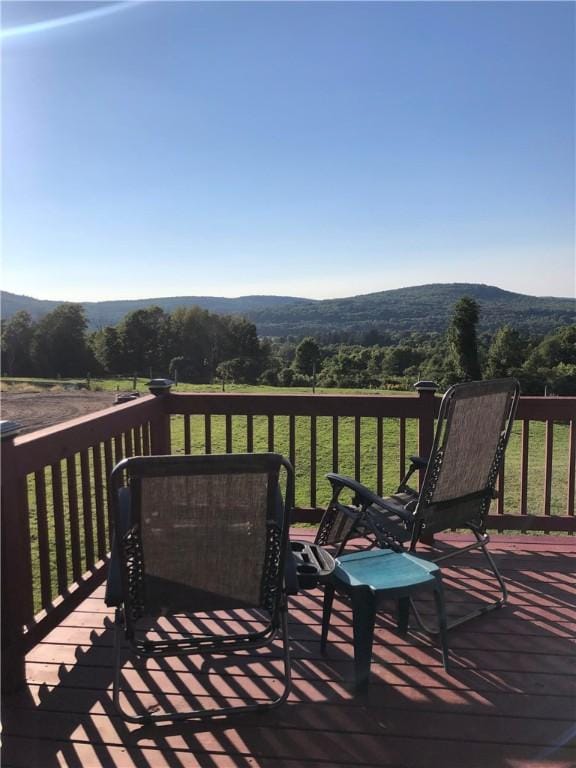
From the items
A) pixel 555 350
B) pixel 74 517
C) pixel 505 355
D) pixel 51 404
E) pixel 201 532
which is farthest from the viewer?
pixel 51 404

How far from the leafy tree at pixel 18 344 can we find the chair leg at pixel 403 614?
2708cm

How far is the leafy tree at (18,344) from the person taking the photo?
27.0 m

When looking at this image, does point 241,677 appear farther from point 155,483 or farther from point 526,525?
point 526,525

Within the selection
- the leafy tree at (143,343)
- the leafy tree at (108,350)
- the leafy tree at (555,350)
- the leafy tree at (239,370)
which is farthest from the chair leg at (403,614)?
the leafy tree at (108,350)

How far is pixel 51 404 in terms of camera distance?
1867cm

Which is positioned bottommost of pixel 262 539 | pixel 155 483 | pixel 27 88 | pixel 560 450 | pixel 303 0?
pixel 560 450

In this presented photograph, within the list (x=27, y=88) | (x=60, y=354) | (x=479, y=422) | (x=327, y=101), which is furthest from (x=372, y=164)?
(x=60, y=354)

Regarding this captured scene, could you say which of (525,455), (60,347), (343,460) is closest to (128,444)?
(525,455)

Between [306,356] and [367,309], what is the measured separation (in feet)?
28.9

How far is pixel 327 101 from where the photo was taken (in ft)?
20.5

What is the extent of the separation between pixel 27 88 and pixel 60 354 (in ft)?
93.5

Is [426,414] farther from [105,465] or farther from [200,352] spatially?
[200,352]

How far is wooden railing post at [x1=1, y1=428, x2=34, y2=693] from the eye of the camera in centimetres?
198

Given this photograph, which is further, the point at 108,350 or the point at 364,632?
the point at 108,350
